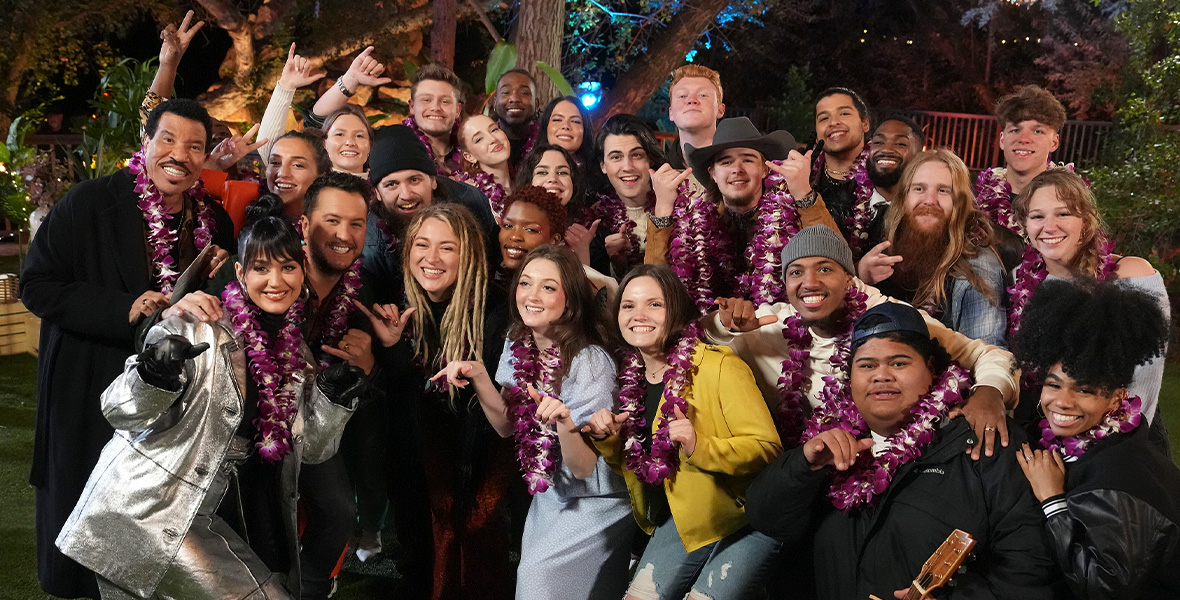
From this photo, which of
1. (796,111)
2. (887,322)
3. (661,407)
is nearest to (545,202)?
(661,407)

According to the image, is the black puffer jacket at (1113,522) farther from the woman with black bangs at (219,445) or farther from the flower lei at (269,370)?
the flower lei at (269,370)

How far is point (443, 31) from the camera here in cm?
1046

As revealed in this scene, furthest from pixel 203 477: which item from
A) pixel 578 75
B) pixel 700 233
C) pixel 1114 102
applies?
pixel 1114 102

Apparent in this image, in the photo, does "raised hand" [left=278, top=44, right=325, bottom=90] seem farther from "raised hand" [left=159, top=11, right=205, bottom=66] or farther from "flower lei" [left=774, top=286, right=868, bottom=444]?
"flower lei" [left=774, top=286, right=868, bottom=444]

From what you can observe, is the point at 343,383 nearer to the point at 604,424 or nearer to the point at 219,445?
the point at 219,445

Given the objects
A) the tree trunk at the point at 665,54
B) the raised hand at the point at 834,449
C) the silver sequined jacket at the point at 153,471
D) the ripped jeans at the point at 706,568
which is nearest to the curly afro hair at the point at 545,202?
the ripped jeans at the point at 706,568

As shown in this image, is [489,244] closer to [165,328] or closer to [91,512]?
[165,328]

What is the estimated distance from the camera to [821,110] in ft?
14.0

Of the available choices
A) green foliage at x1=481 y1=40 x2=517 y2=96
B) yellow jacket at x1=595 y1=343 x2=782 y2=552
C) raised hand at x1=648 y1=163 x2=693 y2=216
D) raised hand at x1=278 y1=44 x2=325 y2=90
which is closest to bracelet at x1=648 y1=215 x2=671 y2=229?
raised hand at x1=648 y1=163 x2=693 y2=216

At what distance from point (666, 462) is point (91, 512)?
164cm

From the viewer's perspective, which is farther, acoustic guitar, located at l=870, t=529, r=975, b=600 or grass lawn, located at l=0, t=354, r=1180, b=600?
grass lawn, located at l=0, t=354, r=1180, b=600

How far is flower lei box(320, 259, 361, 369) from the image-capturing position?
3430 millimetres

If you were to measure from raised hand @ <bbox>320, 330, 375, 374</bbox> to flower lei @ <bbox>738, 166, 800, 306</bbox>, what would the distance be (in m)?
1.44

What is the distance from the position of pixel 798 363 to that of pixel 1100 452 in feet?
3.01
